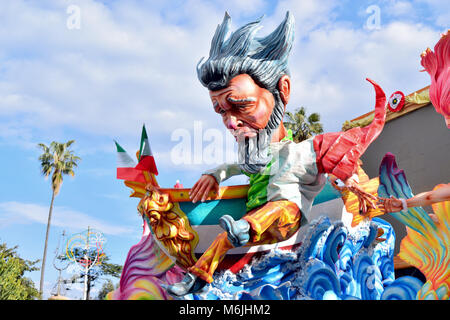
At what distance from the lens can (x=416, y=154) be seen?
27.9 feet

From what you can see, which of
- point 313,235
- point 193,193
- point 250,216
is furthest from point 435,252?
point 193,193

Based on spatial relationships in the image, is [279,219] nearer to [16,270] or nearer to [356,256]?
[356,256]

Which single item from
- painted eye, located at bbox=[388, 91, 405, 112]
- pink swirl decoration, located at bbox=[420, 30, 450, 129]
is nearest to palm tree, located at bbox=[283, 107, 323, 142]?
painted eye, located at bbox=[388, 91, 405, 112]

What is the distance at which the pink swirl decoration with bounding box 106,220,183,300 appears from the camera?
161 inches

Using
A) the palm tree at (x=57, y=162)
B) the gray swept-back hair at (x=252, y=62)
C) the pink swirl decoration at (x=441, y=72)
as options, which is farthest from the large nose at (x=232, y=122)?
the palm tree at (x=57, y=162)

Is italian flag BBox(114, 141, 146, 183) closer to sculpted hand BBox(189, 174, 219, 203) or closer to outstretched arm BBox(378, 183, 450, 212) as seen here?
sculpted hand BBox(189, 174, 219, 203)

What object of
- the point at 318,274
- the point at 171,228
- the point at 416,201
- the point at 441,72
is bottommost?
the point at 318,274

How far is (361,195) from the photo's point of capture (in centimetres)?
377

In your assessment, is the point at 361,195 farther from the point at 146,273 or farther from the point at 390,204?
the point at 146,273

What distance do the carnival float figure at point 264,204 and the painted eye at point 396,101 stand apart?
15.4 feet

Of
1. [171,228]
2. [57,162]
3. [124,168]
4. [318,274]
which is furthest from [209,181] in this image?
[57,162]

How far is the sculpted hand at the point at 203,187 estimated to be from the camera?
3945 millimetres

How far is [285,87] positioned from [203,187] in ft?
3.89
